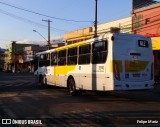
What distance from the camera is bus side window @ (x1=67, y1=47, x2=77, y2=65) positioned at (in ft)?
65.3

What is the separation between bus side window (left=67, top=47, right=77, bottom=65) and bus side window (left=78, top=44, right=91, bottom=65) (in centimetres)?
71

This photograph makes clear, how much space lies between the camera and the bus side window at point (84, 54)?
1825 centimetres

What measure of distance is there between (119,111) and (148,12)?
1133 inches

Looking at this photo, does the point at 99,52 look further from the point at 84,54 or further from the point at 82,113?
the point at 82,113

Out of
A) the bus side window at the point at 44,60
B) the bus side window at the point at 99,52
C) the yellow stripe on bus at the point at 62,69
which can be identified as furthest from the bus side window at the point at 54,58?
the bus side window at the point at 99,52

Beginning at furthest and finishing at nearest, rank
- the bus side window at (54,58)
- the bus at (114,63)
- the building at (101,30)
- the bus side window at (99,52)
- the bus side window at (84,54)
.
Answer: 1. the building at (101,30)
2. the bus side window at (54,58)
3. the bus side window at (84,54)
4. the bus side window at (99,52)
5. the bus at (114,63)

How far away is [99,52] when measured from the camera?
1709 cm

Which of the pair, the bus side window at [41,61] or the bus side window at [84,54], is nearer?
the bus side window at [84,54]

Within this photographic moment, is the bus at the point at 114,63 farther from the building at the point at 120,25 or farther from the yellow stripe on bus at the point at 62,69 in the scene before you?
the building at the point at 120,25

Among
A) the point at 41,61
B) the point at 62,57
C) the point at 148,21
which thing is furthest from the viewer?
the point at 148,21

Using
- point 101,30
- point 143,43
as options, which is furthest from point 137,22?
point 143,43

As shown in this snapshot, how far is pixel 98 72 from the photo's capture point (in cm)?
1702

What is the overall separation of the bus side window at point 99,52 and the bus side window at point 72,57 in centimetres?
235

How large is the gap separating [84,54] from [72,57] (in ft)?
5.58
